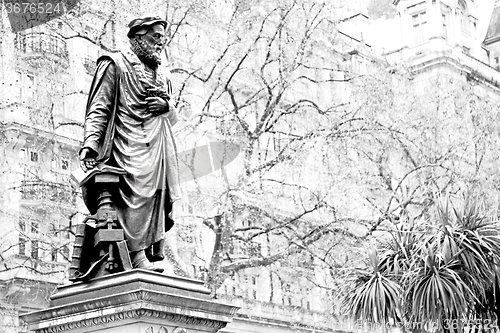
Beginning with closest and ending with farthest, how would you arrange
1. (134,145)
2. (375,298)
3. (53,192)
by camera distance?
(134,145)
(375,298)
(53,192)

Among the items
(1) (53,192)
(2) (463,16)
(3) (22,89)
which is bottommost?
(1) (53,192)

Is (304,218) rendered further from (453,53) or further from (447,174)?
(453,53)

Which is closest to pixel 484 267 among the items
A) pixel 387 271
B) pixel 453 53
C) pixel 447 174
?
pixel 387 271

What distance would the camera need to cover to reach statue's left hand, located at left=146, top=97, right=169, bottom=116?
8.59 m

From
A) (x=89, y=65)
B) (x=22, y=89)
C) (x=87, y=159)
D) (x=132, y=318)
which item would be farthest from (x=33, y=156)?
(x=132, y=318)

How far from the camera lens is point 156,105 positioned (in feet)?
28.2

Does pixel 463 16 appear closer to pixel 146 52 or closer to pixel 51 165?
pixel 51 165

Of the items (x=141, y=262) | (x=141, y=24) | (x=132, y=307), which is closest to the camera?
(x=132, y=307)

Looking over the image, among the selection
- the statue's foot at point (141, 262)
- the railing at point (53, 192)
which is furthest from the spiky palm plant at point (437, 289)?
the statue's foot at point (141, 262)

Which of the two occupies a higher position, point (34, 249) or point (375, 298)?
point (34, 249)

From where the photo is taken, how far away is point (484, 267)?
705 inches

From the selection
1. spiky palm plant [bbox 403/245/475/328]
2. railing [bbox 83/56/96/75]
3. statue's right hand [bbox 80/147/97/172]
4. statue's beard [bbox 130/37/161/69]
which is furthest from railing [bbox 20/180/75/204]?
statue's right hand [bbox 80/147/97/172]

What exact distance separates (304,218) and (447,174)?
4.98m

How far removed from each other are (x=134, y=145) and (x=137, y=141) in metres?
0.04
